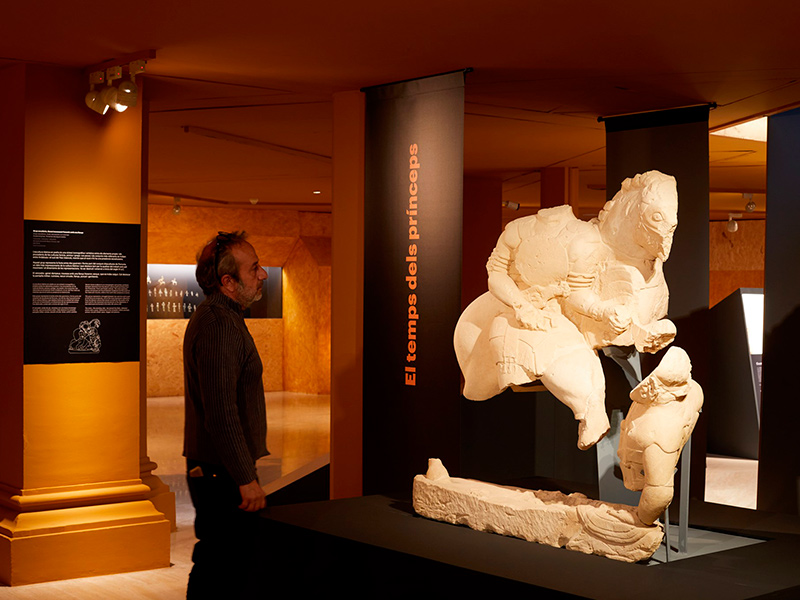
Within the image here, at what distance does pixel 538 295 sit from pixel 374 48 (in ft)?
5.90

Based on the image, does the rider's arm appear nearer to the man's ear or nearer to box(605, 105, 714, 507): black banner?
the man's ear

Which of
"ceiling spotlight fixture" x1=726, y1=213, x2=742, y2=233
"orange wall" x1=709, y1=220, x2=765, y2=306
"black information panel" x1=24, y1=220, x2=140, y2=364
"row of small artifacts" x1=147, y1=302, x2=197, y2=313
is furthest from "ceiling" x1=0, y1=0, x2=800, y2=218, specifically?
"orange wall" x1=709, y1=220, x2=765, y2=306

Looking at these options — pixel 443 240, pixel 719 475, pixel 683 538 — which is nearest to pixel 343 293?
pixel 443 240

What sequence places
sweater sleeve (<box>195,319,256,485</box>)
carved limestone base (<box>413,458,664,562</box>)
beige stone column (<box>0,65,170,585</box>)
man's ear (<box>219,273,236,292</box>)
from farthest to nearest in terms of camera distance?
1. beige stone column (<box>0,65,170,585</box>)
2. man's ear (<box>219,273,236,292</box>)
3. sweater sleeve (<box>195,319,256,485</box>)
4. carved limestone base (<box>413,458,664,562</box>)

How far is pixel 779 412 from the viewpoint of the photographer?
6.60 m

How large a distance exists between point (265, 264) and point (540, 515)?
40.2ft

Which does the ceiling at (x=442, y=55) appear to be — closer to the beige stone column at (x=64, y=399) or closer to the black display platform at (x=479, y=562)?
the beige stone column at (x=64, y=399)

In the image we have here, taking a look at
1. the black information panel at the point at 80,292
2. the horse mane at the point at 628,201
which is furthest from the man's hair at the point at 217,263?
the black information panel at the point at 80,292

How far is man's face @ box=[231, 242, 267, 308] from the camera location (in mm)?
3936

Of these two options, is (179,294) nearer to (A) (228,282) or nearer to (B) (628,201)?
(A) (228,282)

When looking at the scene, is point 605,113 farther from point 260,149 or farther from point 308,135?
point 260,149

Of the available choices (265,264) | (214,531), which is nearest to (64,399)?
(214,531)

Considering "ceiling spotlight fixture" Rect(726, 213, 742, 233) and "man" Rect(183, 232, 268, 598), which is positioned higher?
"ceiling spotlight fixture" Rect(726, 213, 742, 233)

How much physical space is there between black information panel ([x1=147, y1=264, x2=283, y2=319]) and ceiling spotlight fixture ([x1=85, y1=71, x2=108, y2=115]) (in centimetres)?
979
